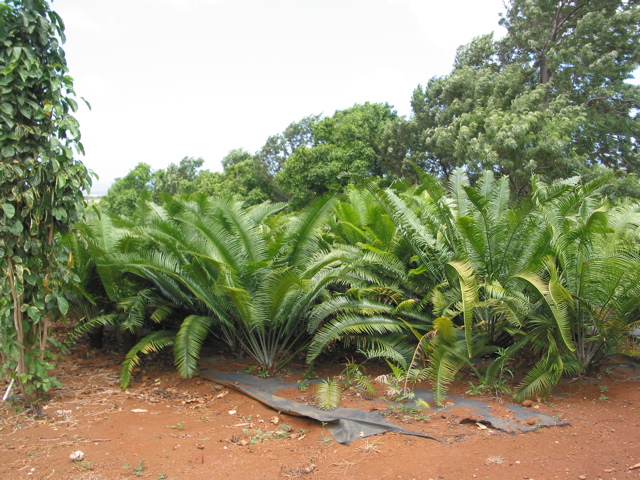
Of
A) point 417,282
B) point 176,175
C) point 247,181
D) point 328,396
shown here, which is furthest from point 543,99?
point 176,175

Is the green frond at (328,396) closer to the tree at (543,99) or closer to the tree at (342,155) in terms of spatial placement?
the tree at (543,99)

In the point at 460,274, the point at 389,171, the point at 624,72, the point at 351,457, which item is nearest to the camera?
the point at 351,457

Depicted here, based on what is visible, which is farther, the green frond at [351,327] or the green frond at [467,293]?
the green frond at [351,327]

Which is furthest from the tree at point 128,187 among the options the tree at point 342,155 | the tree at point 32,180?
the tree at point 32,180

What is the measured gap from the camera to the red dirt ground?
3400 millimetres

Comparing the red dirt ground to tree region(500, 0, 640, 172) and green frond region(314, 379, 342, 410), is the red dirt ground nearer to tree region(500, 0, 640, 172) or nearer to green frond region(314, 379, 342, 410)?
green frond region(314, 379, 342, 410)

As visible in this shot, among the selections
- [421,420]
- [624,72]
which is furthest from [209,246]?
[624,72]

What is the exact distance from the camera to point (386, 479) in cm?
329

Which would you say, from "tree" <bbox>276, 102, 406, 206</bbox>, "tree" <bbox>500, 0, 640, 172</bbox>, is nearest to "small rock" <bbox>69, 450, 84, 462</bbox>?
"tree" <bbox>500, 0, 640, 172</bbox>

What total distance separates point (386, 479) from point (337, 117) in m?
27.1

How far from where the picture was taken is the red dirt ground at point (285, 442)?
11.2 feet

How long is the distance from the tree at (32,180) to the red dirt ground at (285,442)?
651 millimetres

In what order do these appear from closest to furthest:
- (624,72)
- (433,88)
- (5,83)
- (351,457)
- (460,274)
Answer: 1. (351,457)
2. (5,83)
3. (460,274)
4. (624,72)
5. (433,88)

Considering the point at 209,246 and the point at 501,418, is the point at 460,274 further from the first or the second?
the point at 209,246
